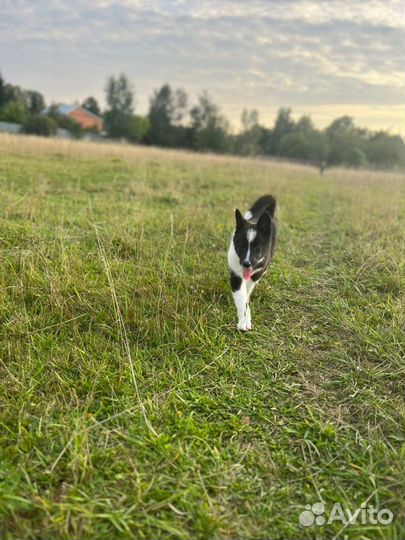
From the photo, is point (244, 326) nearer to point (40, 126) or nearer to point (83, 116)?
point (40, 126)

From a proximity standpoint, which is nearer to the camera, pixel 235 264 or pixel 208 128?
pixel 235 264

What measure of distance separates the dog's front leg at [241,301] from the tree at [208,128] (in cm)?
4750

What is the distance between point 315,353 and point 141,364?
137cm

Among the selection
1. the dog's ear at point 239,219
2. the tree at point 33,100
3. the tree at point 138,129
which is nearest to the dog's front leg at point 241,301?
the dog's ear at point 239,219

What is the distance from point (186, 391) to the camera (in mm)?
2457

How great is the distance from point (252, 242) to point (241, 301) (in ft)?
1.70

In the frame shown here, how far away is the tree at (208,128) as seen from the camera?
1959 inches

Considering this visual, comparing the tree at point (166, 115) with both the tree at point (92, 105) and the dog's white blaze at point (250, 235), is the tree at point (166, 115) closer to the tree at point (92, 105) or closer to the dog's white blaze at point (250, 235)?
the tree at point (92, 105)

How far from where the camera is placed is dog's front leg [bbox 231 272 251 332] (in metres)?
3.22

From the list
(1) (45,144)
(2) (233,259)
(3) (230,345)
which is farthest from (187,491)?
(1) (45,144)

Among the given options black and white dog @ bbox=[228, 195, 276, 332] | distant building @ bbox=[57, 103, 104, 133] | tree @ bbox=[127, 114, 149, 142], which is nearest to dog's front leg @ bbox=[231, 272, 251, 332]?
black and white dog @ bbox=[228, 195, 276, 332]

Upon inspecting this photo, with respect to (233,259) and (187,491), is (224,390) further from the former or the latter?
(233,259)

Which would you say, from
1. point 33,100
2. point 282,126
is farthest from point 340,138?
point 33,100

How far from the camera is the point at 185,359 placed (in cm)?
277
